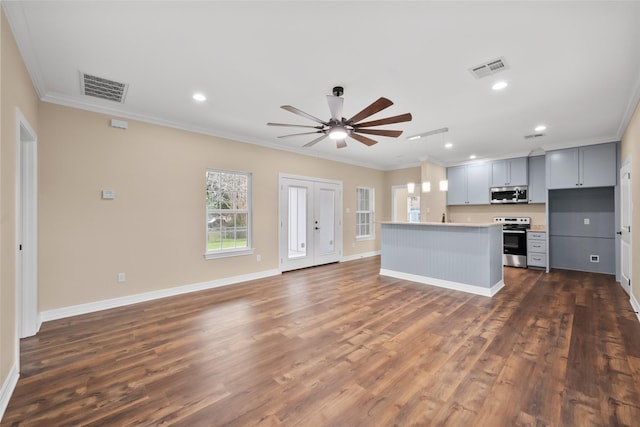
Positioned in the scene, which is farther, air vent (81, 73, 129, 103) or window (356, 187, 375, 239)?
window (356, 187, 375, 239)

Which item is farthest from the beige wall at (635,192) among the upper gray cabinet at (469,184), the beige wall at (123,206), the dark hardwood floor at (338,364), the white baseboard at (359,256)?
the beige wall at (123,206)

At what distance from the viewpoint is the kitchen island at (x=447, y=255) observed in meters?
4.33

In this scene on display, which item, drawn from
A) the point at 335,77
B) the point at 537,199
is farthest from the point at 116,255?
the point at 537,199

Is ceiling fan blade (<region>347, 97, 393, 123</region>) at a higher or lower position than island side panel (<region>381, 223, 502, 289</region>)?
higher

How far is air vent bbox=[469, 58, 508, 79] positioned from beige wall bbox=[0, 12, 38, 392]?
12.7ft

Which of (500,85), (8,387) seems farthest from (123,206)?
(500,85)

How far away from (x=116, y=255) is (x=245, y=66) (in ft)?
10.2

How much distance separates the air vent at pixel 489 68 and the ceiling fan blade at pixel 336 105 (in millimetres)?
1359

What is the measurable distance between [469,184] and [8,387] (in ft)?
27.6

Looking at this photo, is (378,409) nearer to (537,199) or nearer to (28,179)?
(28,179)

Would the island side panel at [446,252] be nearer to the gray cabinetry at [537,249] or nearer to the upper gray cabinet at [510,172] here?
the gray cabinetry at [537,249]

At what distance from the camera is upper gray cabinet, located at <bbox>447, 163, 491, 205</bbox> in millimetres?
7059

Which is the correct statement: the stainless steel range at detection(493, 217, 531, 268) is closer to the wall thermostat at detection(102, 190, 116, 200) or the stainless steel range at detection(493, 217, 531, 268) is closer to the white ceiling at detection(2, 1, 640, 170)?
the white ceiling at detection(2, 1, 640, 170)

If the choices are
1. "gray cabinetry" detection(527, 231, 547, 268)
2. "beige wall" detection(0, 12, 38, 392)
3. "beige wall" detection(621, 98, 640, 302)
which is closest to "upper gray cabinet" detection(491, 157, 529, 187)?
"gray cabinetry" detection(527, 231, 547, 268)
